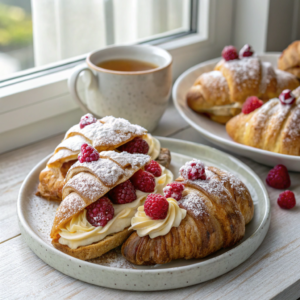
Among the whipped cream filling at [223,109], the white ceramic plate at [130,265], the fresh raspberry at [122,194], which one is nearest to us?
the white ceramic plate at [130,265]

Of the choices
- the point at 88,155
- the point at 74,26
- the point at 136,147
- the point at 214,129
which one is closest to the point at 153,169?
the point at 136,147

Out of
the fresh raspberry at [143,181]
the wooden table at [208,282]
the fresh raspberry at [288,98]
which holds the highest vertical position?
the fresh raspberry at [288,98]

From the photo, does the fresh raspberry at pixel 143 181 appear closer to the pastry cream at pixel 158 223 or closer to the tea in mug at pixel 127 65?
the pastry cream at pixel 158 223

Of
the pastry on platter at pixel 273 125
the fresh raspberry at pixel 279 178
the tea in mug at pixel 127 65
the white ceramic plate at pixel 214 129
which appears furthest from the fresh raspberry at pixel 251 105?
the tea in mug at pixel 127 65

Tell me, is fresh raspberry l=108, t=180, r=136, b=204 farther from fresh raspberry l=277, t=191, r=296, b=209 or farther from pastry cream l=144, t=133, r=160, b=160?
fresh raspberry l=277, t=191, r=296, b=209

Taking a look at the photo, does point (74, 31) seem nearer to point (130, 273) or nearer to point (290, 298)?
point (130, 273)

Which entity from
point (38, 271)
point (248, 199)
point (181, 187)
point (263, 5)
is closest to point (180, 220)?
point (181, 187)

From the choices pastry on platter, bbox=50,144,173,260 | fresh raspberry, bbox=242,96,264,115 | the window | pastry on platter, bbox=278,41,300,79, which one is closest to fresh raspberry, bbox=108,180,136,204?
pastry on platter, bbox=50,144,173,260
